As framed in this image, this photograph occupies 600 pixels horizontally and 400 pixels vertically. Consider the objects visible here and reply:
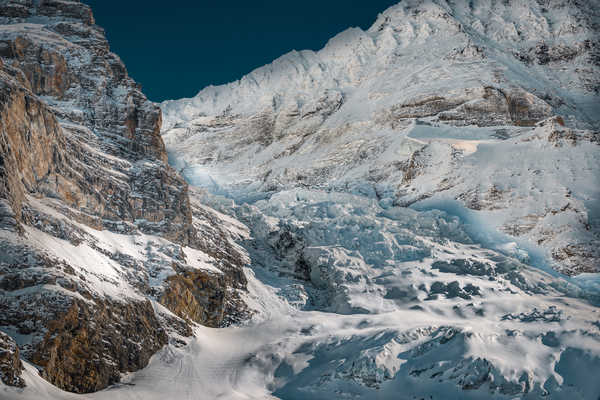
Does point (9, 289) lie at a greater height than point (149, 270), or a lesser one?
greater

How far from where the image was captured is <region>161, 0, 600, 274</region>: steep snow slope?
345 feet

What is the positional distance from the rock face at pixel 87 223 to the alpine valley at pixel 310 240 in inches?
9.7

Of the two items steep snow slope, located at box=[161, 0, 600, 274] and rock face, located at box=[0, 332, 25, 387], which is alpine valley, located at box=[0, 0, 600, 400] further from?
steep snow slope, located at box=[161, 0, 600, 274]

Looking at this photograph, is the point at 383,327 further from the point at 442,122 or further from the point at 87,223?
the point at 442,122

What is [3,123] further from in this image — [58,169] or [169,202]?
[169,202]

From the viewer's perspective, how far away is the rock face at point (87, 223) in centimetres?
5122

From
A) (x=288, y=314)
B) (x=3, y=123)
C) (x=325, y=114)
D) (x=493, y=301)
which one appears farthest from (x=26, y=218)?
(x=325, y=114)

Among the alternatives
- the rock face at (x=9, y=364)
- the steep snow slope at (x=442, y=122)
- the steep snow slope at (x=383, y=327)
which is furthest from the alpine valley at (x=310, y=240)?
the steep snow slope at (x=442, y=122)

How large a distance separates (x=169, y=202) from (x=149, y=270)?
1576cm

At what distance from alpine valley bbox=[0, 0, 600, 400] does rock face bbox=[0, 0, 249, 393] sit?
247 mm

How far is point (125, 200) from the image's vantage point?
76562 mm

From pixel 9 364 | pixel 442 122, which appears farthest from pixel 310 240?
pixel 9 364

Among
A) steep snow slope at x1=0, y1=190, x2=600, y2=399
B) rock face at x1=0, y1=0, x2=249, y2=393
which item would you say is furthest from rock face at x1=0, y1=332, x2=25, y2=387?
steep snow slope at x1=0, y1=190, x2=600, y2=399

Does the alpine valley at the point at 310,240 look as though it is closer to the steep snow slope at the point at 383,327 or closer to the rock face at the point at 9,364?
the rock face at the point at 9,364
